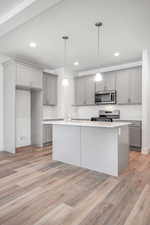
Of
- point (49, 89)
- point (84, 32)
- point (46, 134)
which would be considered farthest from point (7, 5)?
point (46, 134)

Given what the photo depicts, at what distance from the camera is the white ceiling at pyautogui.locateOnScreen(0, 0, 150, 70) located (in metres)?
2.36

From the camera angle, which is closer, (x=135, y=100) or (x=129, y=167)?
(x=129, y=167)

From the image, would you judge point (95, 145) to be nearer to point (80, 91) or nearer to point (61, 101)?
point (61, 101)

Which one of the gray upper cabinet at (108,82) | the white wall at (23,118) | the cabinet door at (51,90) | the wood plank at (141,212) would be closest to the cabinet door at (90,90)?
the gray upper cabinet at (108,82)

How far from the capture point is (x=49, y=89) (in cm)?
530

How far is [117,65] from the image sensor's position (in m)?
5.32

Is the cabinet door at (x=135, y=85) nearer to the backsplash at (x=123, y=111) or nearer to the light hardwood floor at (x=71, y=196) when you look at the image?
the backsplash at (x=123, y=111)

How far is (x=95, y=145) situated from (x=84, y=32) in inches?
95.1

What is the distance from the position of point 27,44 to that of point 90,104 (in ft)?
9.85

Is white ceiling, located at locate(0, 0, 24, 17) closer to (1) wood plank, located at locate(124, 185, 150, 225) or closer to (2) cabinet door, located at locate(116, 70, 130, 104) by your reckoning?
(1) wood plank, located at locate(124, 185, 150, 225)

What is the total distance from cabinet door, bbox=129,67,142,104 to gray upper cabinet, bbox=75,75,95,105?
55.6 inches

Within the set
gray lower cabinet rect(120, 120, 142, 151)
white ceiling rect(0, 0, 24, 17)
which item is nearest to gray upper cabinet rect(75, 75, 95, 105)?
gray lower cabinet rect(120, 120, 142, 151)

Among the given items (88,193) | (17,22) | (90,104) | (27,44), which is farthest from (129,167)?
(27,44)

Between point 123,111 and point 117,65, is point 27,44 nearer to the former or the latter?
point 117,65
